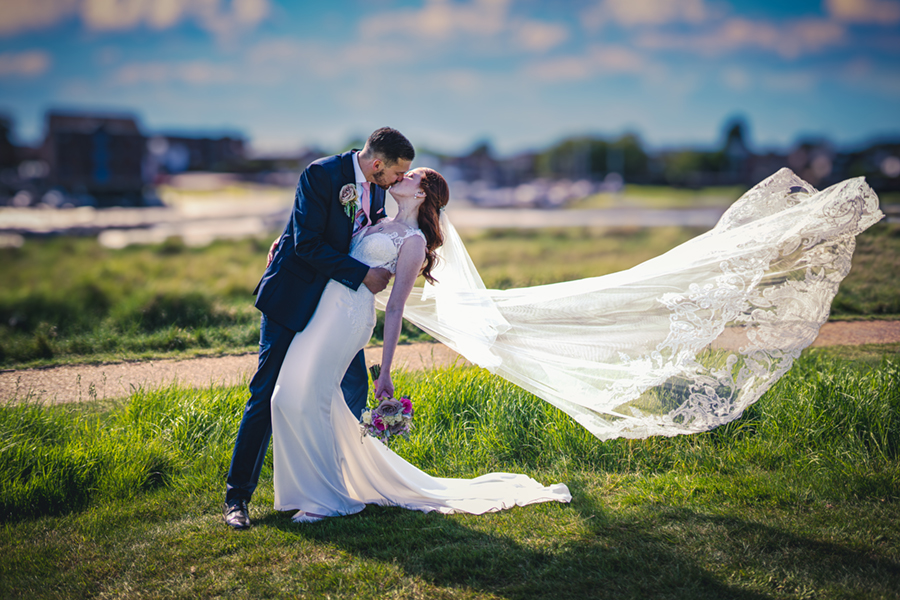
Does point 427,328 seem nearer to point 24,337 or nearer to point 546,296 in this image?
point 546,296

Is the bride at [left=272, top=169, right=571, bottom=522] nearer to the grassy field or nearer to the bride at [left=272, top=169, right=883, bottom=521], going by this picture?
the bride at [left=272, top=169, right=883, bottom=521]

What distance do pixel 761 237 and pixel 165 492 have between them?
446 cm

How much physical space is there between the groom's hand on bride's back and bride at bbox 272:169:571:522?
0.04 meters

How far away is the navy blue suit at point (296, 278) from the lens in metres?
3.74

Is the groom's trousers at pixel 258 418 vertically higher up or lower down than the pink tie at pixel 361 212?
lower down

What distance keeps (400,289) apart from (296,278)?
653 millimetres

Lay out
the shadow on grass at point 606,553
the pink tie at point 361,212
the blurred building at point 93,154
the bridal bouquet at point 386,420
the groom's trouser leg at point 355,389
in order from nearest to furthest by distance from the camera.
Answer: the shadow on grass at point 606,553, the bridal bouquet at point 386,420, the pink tie at point 361,212, the groom's trouser leg at point 355,389, the blurred building at point 93,154

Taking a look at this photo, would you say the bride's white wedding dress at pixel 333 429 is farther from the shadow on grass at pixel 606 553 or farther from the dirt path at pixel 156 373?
the dirt path at pixel 156 373

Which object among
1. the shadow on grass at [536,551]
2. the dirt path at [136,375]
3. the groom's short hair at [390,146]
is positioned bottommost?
the shadow on grass at [536,551]

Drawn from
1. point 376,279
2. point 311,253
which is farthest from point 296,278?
point 376,279

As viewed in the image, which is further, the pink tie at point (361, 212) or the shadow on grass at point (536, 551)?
the pink tie at point (361, 212)

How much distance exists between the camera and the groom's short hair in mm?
3734

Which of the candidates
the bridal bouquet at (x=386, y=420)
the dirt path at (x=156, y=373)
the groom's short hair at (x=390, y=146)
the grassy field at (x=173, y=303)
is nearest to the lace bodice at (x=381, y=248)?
the groom's short hair at (x=390, y=146)

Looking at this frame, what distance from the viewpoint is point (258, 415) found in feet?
12.6
